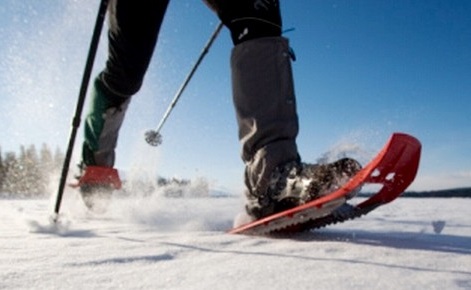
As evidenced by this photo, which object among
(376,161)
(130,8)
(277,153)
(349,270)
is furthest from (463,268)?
(130,8)

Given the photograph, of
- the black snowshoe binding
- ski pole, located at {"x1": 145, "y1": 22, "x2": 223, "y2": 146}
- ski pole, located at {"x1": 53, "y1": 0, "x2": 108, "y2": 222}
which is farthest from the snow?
ski pole, located at {"x1": 145, "y1": 22, "x2": 223, "y2": 146}

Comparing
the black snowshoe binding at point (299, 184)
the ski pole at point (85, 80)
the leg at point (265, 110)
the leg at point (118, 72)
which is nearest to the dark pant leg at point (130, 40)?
the leg at point (118, 72)

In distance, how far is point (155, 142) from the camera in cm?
381

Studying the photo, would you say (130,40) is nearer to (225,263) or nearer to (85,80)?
(85,80)

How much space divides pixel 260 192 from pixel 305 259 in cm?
65

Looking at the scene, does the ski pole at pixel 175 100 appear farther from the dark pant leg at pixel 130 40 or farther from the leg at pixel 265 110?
the leg at pixel 265 110

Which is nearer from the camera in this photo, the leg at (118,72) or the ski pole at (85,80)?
the ski pole at (85,80)

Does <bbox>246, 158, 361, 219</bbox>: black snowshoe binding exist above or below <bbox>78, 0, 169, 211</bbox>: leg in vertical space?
below

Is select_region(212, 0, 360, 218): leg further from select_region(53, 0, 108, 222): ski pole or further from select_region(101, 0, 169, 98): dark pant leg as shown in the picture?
select_region(53, 0, 108, 222): ski pole

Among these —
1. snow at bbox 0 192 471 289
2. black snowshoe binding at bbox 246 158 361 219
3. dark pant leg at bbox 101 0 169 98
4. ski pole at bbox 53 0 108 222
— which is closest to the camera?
snow at bbox 0 192 471 289

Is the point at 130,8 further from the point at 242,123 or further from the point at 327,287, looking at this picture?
the point at 327,287

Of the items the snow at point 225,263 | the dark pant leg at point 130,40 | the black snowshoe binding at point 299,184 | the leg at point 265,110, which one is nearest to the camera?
the snow at point 225,263

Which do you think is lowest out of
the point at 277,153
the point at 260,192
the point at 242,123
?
the point at 260,192

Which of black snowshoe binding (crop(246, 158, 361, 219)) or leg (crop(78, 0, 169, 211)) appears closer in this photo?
black snowshoe binding (crop(246, 158, 361, 219))
